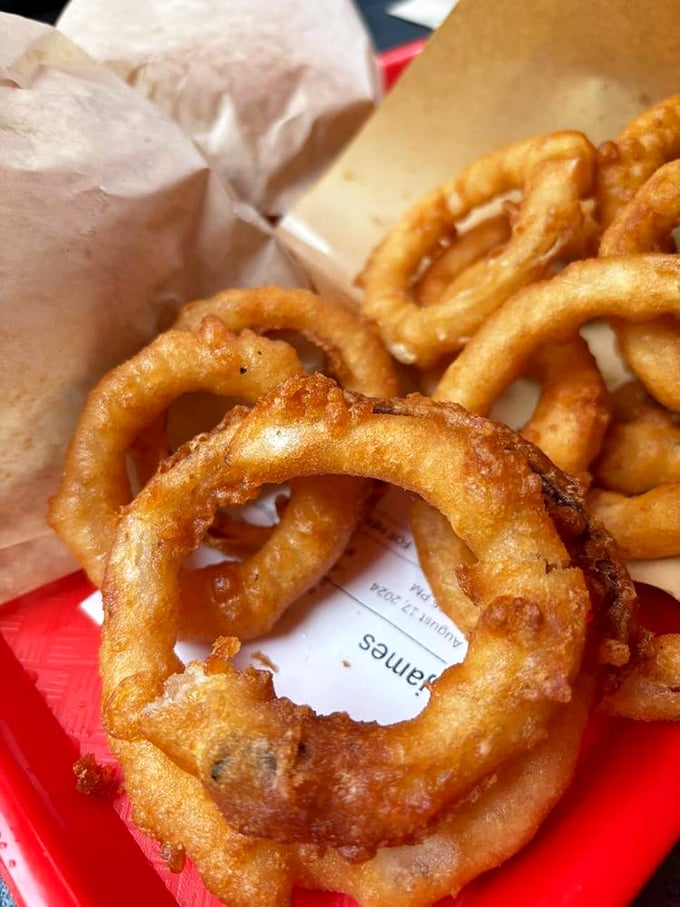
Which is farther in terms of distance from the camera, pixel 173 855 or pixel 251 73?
pixel 251 73

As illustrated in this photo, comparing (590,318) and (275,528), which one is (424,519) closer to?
(275,528)


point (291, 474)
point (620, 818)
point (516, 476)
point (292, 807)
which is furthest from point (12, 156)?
point (620, 818)

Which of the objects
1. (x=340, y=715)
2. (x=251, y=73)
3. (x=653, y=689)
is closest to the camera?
(x=340, y=715)

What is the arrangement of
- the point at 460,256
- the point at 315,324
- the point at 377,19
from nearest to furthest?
the point at 315,324, the point at 460,256, the point at 377,19

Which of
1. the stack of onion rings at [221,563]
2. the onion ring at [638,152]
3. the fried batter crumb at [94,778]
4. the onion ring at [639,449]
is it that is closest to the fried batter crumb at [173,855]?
the fried batter crumb at [94,778]

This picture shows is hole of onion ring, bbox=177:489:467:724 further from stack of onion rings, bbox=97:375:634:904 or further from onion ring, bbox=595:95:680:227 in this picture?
onion ring, bbox=595:95:680:227

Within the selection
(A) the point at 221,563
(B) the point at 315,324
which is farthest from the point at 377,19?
(A) the point at 221,563

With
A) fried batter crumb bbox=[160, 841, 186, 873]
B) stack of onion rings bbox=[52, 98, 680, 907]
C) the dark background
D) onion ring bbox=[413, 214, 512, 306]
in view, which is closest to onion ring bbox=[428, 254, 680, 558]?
stack of onion rings bbox=[52, 98, 680, 907]

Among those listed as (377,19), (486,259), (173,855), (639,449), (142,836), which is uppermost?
(377,19)
